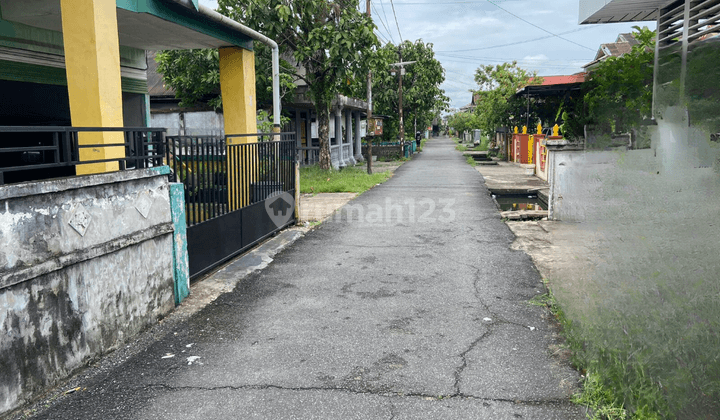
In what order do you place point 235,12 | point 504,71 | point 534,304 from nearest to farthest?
point 534,304, point 235,12, point 504,71

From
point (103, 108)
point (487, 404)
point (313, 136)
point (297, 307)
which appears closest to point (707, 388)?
point (487, 404)

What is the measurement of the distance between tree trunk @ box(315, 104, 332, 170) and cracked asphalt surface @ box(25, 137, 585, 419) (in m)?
13.9

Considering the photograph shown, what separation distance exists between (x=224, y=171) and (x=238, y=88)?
12.0 feet

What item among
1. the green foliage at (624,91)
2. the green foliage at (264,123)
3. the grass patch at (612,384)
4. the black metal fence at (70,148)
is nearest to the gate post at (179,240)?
the black metal fence at (70,148)

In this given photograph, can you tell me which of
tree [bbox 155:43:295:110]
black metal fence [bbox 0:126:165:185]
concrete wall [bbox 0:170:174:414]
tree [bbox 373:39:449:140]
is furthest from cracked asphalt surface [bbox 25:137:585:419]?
tree [bbox 373:39:449:140]

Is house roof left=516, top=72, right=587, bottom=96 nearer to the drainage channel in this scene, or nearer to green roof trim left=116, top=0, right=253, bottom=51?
the drainage channel

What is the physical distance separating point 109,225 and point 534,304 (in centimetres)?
426

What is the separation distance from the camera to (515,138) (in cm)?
2848

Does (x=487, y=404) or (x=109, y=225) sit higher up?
(x=109, y=225)

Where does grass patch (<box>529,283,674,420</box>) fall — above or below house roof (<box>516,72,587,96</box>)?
below

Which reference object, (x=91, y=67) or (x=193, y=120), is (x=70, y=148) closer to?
(x=91, y=67)

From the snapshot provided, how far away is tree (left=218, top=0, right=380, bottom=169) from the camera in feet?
56.1

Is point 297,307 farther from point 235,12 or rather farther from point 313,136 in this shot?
point 313,136

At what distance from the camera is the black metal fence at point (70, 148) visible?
3920mm
